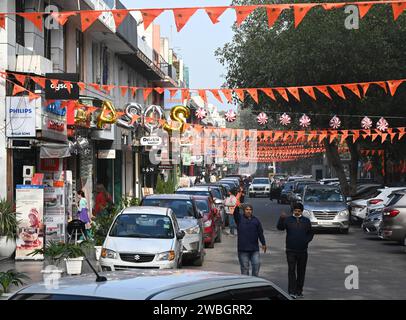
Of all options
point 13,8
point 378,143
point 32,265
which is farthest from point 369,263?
point 378,143

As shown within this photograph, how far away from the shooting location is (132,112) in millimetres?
32438

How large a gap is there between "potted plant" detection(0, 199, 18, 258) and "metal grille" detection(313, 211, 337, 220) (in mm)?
12467

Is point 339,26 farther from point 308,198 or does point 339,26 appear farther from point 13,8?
point 13,8

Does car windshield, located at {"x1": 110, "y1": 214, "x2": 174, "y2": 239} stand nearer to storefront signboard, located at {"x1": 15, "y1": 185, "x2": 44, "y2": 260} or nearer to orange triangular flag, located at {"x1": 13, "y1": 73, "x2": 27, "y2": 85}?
storefront signboard, located at {"x1": 15, "y1": 185, "x2": 44, "y2": 260}

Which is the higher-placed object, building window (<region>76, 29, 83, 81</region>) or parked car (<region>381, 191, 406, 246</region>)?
building window (<region>76, 29, 83, 81</region>)

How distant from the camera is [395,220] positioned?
21625mm

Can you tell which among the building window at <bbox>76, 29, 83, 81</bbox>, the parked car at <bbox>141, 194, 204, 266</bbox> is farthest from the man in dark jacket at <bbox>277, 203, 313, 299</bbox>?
the building window at <bbox>76, 29, 83, 81</bbox>

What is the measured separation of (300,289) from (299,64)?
24.4m

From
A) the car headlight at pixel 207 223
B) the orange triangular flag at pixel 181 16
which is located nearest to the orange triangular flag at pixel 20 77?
the car headlight at pixel 207 223

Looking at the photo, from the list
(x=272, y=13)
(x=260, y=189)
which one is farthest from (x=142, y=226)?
(x=260, y=189)

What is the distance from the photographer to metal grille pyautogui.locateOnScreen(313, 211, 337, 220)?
28500 millimetres

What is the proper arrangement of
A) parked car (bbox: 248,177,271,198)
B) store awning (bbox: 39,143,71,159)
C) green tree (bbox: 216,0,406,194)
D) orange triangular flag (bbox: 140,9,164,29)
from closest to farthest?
orange triangular flag (bbox: 140,9,164,29)
store awning (bbox: 39,143,71,159)
green tree (bbox: 216,0,406,194)
parked car (bbox: 248,177,271,198)

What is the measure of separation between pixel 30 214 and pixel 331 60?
67.0 ft
